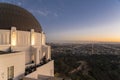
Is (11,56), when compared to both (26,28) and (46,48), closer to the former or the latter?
(26,28)

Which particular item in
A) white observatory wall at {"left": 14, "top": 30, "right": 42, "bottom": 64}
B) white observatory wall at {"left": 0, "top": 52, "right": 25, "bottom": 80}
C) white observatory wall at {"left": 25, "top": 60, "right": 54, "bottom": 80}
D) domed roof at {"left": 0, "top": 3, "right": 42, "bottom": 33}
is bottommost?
white observatory wall at {"left": 25, "top": 60, "right": 54, "bottom": 80}

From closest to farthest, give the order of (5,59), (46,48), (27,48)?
(5,59), (27,48), (46,48)

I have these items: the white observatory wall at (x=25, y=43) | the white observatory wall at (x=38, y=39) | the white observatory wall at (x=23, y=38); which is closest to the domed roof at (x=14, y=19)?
the white observatory wall at (x=23, y=38)

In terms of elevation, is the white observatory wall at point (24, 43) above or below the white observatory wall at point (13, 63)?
above

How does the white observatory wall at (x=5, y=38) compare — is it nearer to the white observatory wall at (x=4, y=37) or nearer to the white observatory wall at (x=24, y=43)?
the white observatory wall at (x=4, y=37)

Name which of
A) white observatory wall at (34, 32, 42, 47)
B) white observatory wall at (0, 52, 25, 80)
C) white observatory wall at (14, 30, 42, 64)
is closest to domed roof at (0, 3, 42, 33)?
white observatory wall at (14, 30, 42, 64)

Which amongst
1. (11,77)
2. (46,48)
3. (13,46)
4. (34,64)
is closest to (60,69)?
(46,48)

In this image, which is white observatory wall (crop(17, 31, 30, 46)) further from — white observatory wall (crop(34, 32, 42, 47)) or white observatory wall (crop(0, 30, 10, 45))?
white observatory wall (crop(34, 32, 42, 47))
